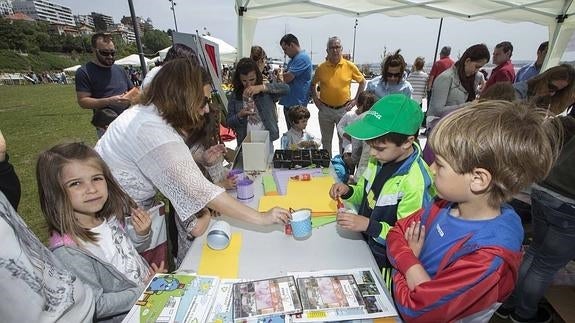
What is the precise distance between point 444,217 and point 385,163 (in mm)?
454

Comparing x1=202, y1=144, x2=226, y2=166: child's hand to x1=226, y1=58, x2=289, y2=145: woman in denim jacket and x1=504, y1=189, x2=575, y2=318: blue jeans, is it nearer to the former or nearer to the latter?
x1=226, y1=58, x2=289, y2=145: woman in denim jacket

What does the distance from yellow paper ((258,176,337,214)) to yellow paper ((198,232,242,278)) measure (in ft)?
1.08

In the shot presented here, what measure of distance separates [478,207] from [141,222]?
1308 mm

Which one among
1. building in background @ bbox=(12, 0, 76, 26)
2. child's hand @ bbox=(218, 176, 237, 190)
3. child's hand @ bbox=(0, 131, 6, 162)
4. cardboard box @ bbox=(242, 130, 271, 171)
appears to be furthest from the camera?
building in background @ bbox=(12, 0, 76, 26)

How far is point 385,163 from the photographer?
1394 millimetres

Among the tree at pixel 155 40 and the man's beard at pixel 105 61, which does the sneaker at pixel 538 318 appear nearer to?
the man's beard at pixel 105 61

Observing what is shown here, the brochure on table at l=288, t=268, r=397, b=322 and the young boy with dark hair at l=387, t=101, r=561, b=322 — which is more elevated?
the young boy with dark hair at l=387, t=101, r=561, b=322

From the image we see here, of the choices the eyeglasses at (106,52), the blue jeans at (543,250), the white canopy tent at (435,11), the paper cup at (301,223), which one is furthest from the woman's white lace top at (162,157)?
the white canopy tent at (435,11)

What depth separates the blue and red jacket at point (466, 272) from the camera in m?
0.78

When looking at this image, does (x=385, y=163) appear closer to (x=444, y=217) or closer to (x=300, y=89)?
(x=444, y=217)

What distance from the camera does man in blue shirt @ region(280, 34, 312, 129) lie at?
4016 millimetres

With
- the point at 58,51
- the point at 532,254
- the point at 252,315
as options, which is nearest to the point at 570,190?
the point at 532,254

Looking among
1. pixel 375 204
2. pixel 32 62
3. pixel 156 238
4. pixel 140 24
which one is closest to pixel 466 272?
pixel 375 204

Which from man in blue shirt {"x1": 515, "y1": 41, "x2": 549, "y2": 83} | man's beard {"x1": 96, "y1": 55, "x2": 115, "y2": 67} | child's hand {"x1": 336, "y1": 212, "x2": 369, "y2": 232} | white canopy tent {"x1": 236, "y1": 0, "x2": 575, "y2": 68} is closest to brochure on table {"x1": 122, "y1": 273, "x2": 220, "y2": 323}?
child's hand {"x1": 336, "y1": 212, "x2": 369, "y2": 232}
